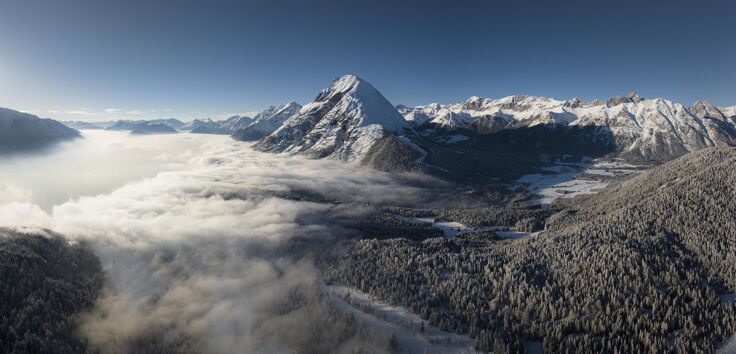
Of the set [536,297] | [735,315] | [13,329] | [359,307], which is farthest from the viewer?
[359,307]

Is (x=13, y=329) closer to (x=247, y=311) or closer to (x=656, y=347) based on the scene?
(x=247, y=311)

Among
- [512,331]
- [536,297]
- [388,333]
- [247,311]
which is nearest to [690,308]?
[536,297]

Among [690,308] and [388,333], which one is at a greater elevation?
[690,308]

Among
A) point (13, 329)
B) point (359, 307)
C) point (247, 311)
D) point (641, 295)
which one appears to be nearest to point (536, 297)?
point (641, 295)

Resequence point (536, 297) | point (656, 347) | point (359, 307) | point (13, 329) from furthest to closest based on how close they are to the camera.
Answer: point (359, 307) < point (536, 297) < point (13, 329) < point (656, 347)

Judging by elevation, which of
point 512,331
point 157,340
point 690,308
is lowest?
point 157,340

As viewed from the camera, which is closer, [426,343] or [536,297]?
[426,343]

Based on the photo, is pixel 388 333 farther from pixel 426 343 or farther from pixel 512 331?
pixel 512 331
